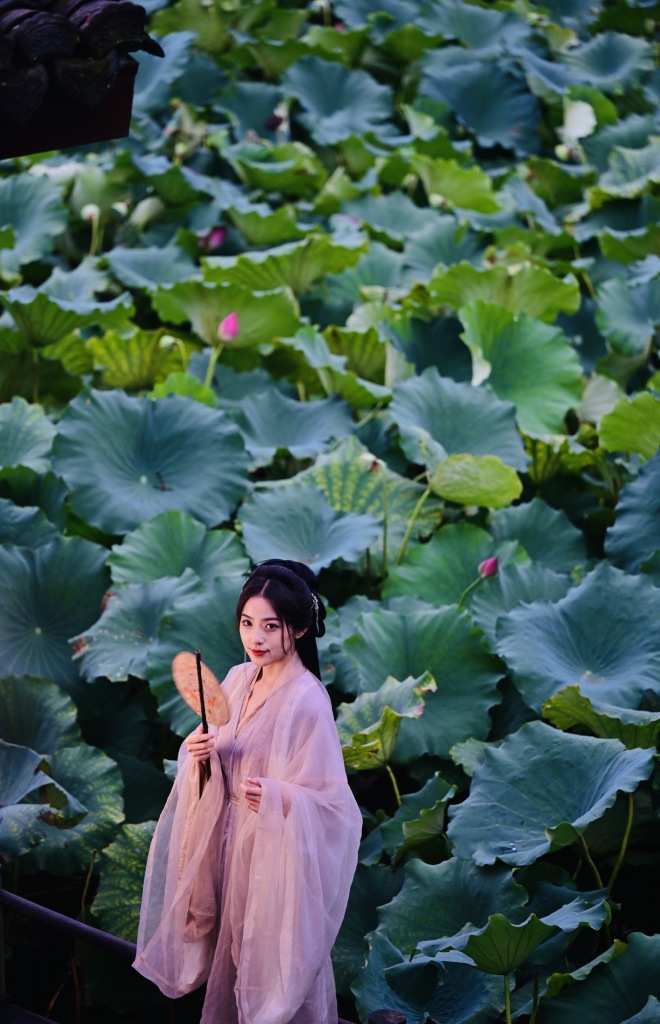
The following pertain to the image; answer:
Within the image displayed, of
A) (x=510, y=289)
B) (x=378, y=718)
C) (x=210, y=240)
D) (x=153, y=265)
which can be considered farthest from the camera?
(x=210, y=240)

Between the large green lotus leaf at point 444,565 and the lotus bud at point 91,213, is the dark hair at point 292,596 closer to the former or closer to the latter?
the large green lotus leaf at point 444,565

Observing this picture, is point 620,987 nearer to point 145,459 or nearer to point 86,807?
point 86,807

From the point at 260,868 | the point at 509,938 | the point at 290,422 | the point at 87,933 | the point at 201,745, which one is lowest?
the point at 290,422

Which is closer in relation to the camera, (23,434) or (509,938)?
(509,938)

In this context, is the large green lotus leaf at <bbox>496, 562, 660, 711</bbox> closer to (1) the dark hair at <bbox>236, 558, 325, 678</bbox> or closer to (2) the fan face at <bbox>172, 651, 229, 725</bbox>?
(1) the dark hair at <bbox>236, 558, 325, 678</bbox>

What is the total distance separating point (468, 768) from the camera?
11.9 ft

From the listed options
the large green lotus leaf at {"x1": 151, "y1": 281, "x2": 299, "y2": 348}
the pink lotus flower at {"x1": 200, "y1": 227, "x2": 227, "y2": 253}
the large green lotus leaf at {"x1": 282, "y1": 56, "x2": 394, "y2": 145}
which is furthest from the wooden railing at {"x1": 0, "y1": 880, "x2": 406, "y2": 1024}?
the large green lotus leaf at {"x1": 282, "y1": 56, "x2": 394, "y2": 145}

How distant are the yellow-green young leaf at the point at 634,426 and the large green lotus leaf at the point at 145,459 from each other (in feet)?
4.43

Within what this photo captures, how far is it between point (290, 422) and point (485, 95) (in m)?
4.25

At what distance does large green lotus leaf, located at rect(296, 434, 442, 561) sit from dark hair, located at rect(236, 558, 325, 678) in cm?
217

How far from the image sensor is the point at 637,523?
174 inches

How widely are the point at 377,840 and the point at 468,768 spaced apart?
0.32 meters

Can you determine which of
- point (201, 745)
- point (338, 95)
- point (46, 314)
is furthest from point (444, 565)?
point (338, 95)

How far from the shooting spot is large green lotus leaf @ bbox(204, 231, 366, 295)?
5.86 meters
